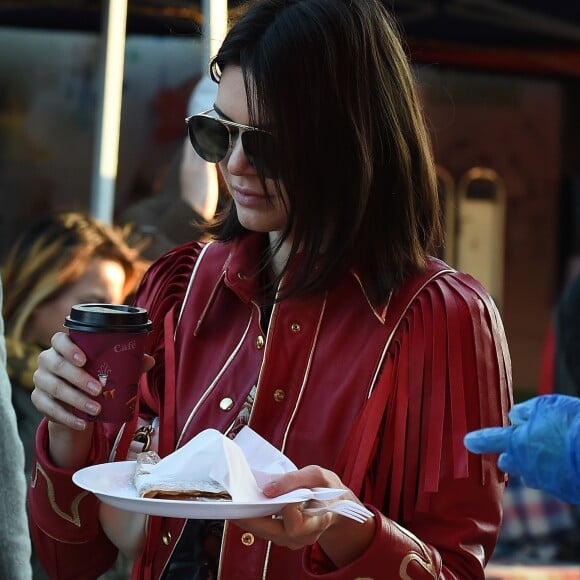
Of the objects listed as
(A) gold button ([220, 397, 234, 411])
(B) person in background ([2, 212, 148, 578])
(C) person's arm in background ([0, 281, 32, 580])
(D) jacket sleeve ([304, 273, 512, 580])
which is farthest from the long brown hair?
(B) person in background ([2, 212, 148, 578])

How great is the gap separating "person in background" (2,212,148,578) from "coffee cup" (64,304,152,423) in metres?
1.47

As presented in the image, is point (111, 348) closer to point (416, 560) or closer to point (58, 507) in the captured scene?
point (58, 507)

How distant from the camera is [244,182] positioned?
1.98 metres

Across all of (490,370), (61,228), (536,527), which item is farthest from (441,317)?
(536,527)

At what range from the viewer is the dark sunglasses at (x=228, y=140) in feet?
6.37

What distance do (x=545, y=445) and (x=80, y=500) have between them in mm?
861

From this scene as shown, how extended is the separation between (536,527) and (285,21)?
425 cm

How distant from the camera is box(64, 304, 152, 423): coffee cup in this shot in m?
1.80

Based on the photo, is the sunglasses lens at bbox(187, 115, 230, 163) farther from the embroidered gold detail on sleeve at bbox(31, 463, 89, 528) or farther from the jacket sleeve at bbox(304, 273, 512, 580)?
the embroidered gold detail on sleeve at bbox(31, 463, 89, 528)

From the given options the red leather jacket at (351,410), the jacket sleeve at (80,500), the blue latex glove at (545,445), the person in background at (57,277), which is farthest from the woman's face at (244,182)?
the person in background at (57,277)

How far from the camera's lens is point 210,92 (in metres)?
3.52

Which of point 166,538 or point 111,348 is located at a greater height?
point 111,348

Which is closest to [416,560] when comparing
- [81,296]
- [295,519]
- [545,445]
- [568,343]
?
[295,519]

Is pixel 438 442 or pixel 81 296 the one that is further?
pixel 81 296
